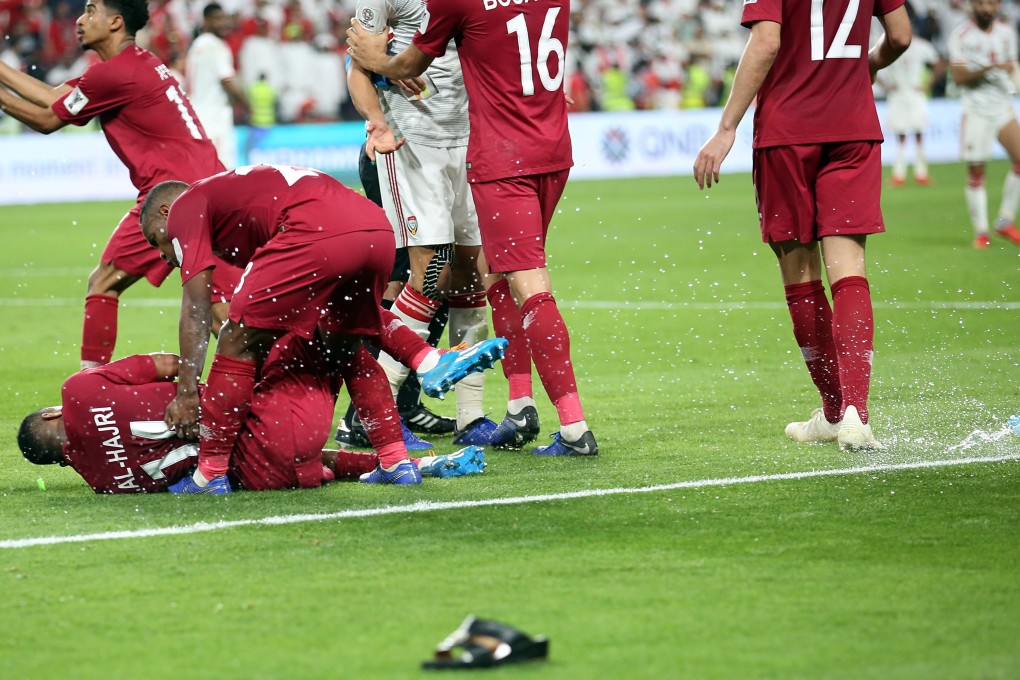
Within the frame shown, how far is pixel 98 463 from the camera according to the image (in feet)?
18.1

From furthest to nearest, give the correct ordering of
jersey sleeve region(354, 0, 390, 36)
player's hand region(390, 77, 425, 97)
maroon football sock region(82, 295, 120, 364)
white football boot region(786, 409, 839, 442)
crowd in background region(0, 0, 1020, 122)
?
crowd in background region(0, 0, 1020, 122)
maroon football sock region(82, 295, 120, 364)
jersey sleeve region(354, 0, 390, 36)
player's hand region(390, 77, 425, 97)
white football boot region(786, 409, 839, 442)

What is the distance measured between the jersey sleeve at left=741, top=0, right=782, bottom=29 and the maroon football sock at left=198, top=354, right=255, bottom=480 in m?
2.45

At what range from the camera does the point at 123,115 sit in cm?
733

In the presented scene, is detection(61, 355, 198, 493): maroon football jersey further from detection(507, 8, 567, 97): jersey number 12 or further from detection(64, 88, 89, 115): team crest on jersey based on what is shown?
detection(64, 88, 89, 115): team crest on jersey

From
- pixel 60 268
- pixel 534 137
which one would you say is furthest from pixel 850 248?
pixel 60 268

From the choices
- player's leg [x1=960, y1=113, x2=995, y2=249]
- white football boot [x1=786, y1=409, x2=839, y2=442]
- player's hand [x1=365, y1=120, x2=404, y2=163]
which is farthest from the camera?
player's leg [x1=960, y1=113, x2=995, y2=249]

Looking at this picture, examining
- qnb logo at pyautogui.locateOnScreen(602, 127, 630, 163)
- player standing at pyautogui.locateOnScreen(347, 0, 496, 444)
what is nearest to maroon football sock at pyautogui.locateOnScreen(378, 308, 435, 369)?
player standing at pyautogui.locateOnScreen(347, 0, 496, 444)

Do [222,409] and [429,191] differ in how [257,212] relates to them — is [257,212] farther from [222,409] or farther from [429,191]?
[429,191]

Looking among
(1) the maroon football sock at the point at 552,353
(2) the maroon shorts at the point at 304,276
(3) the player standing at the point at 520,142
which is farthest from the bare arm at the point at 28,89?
(1) the maroon football sock at the point at 552,353

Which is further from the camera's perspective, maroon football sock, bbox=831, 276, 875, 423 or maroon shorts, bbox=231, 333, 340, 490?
maroon football sock, bbox=831, 276, 875, 423

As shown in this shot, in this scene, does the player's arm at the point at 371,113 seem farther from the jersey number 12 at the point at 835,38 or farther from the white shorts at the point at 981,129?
the white shorts at the point at 981,129

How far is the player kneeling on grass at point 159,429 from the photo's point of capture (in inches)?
215

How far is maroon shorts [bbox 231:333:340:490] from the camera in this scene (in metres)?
5.52

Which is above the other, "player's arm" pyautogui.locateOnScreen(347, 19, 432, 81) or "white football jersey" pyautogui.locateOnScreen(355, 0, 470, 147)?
"player's arm" pyautogui.locateOnScreen(347, 19, 432, 81)
